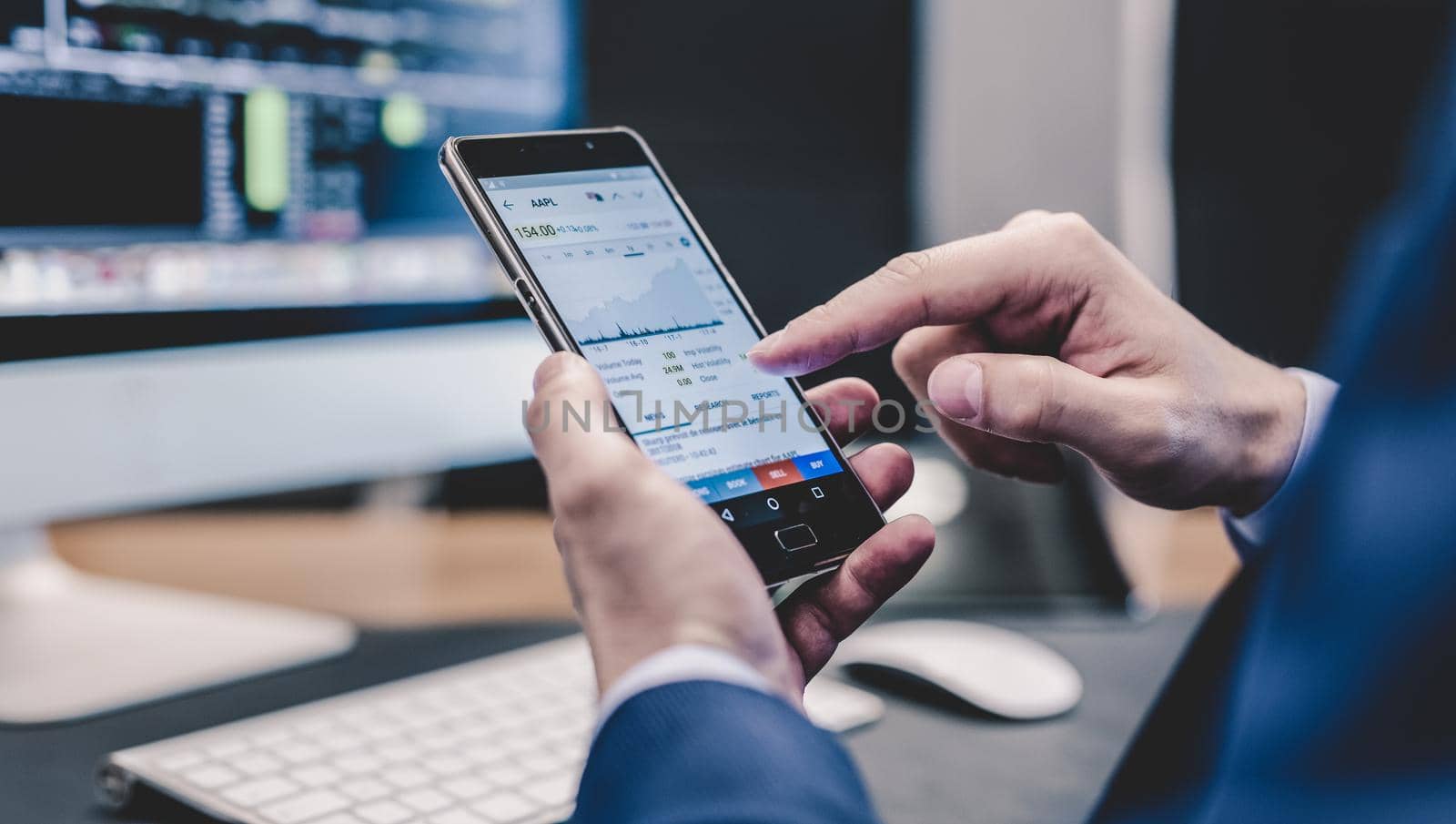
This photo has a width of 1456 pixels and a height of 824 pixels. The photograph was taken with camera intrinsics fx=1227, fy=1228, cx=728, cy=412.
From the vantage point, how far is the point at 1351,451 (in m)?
0.27

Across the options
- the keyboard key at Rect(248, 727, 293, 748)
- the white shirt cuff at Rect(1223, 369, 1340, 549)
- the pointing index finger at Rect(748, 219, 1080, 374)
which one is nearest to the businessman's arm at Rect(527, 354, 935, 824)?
the pointing index finger at Rect(748, 219, 1080, 374)

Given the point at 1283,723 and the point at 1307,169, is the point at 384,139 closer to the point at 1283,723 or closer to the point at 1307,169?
the point at 1283,723

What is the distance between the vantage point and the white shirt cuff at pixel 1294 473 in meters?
0.55

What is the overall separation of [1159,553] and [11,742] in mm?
795

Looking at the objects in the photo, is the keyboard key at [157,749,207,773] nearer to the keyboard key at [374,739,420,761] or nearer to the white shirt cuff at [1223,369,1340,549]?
the keyboard key at [374,739,420,761]

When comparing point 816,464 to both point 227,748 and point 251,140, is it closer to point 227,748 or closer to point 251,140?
point 227,748

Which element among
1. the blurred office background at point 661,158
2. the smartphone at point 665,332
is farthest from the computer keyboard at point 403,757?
the blurred office background at point 661,158

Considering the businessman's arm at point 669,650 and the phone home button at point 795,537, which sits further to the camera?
the phone home button at point 795,537

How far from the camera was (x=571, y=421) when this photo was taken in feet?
1.24

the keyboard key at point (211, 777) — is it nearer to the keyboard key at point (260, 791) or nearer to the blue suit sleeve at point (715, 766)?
the keyboard key at point (260, 791)

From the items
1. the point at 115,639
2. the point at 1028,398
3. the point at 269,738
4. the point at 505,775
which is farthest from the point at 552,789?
the point at 115,639

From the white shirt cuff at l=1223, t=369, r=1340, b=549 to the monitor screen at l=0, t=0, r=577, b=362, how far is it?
482 millimetres

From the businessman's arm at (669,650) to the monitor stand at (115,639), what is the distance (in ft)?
1.16

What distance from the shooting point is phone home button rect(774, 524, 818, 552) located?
473mm
